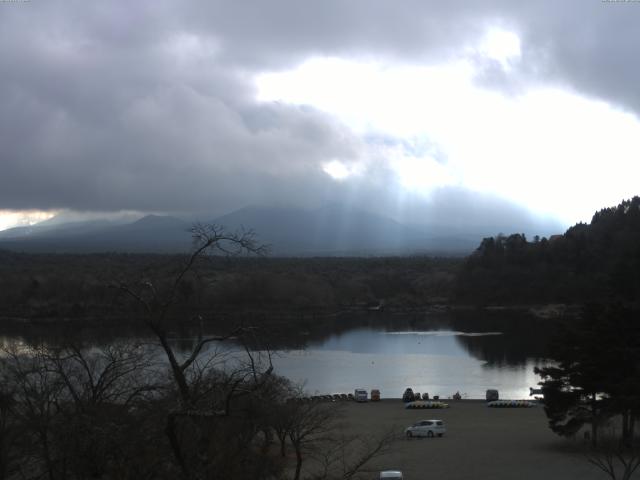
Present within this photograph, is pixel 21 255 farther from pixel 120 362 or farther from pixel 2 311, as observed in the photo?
pixel 120 362

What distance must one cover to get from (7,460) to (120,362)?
1691mm

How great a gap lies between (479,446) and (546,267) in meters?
58.6

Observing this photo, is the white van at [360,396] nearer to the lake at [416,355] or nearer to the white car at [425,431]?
the lake at [416,355]

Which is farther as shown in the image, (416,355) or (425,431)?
(416,355)

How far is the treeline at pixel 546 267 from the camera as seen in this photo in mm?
69125

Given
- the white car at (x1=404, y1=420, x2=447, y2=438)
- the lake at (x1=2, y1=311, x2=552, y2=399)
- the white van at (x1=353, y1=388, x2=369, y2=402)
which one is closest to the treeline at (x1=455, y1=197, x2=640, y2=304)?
the lake at (x1=2, y1=311, x2=552, y2=399)

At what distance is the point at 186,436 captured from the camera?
6.29m

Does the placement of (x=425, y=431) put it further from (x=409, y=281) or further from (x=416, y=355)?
(x=409, y=281)

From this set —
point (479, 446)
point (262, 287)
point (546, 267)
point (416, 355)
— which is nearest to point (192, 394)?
point (479, 446)

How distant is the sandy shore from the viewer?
1509 cm

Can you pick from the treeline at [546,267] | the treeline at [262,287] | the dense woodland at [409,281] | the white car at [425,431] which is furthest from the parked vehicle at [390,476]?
the treeline at [546,267]

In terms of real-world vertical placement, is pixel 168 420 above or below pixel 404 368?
above

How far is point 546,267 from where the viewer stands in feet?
241

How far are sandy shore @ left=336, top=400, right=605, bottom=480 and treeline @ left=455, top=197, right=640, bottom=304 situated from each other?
4399cm
